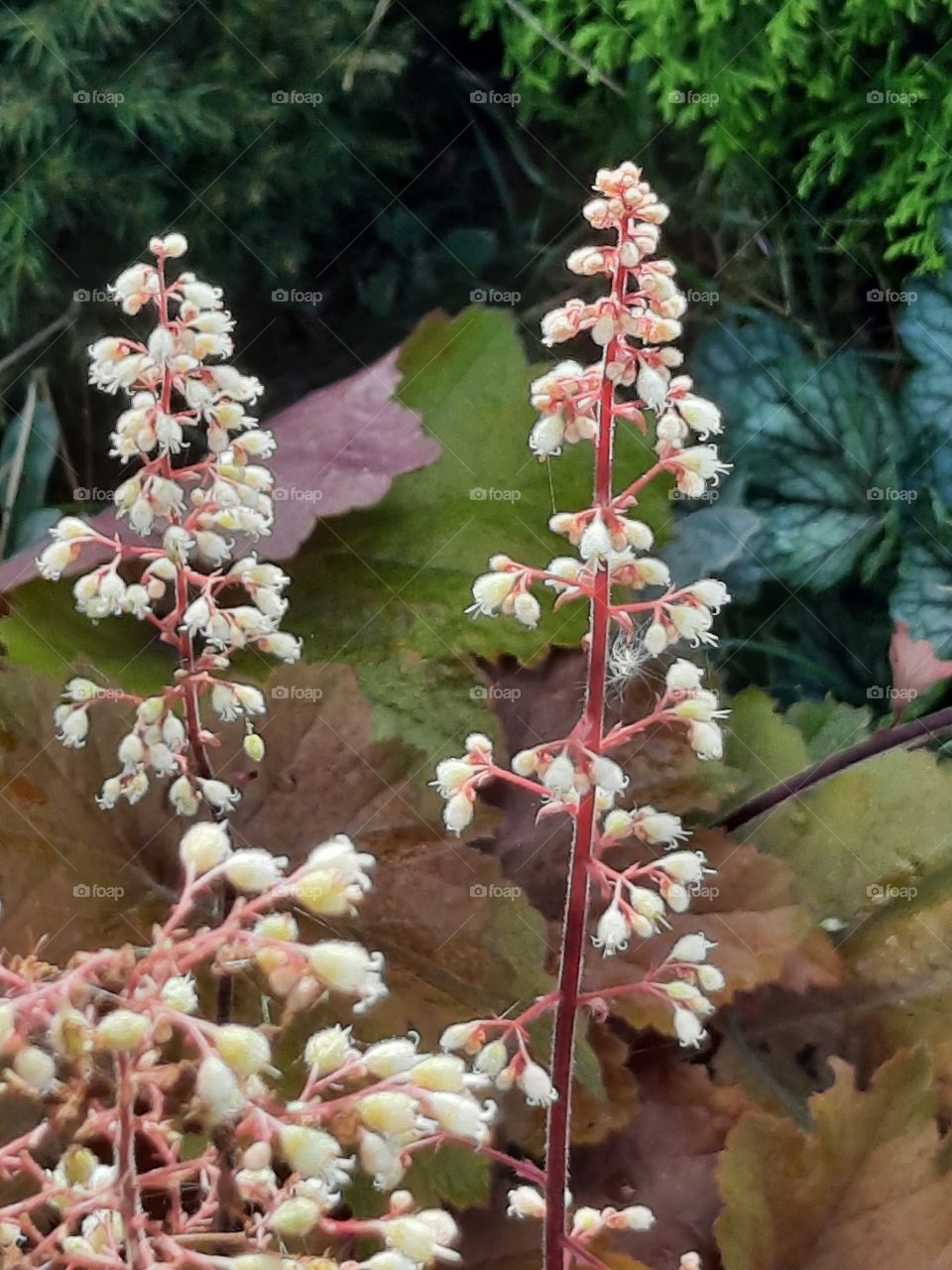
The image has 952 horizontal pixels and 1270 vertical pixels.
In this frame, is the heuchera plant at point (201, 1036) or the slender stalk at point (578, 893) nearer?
the heuchera plant at point (201, 1036)

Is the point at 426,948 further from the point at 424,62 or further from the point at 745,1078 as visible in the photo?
the point at 424,62

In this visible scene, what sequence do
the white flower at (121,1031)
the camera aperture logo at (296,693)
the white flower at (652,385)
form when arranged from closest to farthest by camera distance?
the white flower at (121,1031)
the white flower at (652,385)
the camera aperture logo at (296,693)

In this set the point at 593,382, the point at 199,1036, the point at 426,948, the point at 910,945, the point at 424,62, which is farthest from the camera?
the point at 424,62

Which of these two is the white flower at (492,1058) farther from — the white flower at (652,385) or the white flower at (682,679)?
the white flower at (652,385)

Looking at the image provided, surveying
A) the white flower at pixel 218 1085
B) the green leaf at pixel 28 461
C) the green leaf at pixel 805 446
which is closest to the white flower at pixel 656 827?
the white flower at pixel 218 1085

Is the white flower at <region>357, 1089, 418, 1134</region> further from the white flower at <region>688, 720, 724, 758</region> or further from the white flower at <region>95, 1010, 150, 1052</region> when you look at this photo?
the white flower at <region>688, 720, 724, 758</region>

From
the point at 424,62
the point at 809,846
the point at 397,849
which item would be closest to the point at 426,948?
the point at 397,849

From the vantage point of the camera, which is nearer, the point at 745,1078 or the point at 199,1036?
the point at 199,1036
